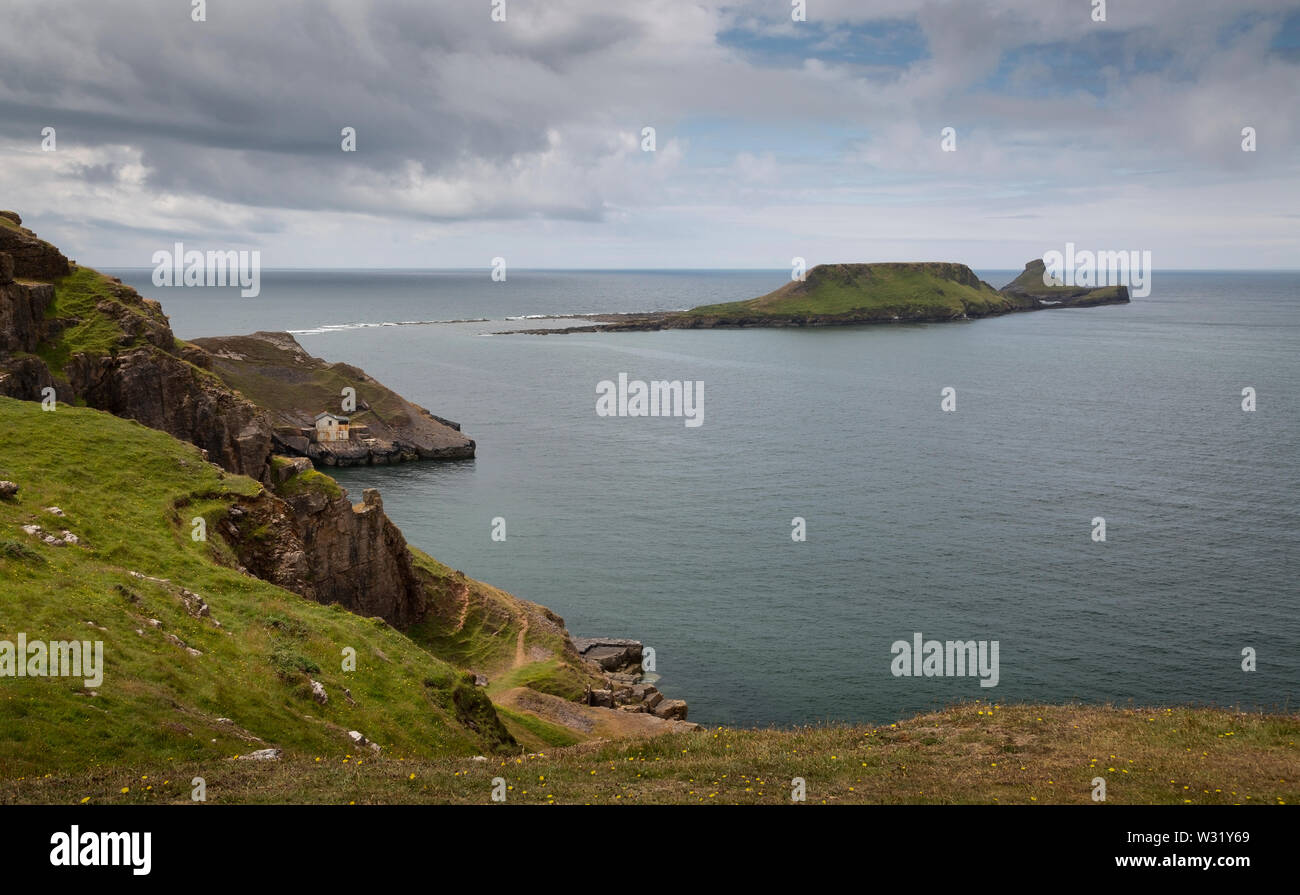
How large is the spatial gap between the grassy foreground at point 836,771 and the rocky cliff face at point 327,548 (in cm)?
1961

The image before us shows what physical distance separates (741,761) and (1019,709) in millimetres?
11780

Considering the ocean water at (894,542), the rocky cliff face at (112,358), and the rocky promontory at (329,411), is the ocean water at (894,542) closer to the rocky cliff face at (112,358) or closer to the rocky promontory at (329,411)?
the rocky promontory at (329,411)

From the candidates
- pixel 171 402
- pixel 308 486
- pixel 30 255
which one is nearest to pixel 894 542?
pixel 308 486

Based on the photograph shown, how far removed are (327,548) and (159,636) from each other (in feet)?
72.3

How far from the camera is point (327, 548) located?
5300 centimetres

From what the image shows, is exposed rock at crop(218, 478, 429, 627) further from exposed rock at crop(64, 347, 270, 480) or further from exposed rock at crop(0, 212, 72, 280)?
exposed rock at crop(0, 212, 72, 280)

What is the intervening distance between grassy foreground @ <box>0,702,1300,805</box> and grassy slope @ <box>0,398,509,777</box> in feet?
7.19

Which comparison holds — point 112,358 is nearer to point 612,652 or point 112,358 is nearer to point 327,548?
point 327,548

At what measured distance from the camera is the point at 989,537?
83438mm

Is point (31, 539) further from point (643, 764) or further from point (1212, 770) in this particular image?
point (1212, 770)

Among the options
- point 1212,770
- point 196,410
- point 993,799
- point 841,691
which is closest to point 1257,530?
point 841,691

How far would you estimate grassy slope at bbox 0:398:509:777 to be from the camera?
25797 millimetres

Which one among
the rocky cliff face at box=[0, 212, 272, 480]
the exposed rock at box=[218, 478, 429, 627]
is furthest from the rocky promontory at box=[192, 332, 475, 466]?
the exposed rock at box=[218, 478, 429, 627]
